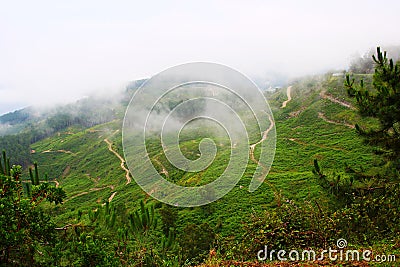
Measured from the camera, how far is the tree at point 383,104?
8.41m

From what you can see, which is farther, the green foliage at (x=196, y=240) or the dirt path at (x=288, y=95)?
the dirt path at (x=288, y=95)

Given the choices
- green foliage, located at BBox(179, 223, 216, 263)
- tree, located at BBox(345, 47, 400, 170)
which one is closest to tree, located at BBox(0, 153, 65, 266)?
tree, located at BBox(345, 47, 400, 170)

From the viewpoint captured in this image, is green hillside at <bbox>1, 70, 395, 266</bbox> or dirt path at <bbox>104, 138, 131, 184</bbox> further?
dirt path at <bbox>104, 138, 131, 184</bbox>

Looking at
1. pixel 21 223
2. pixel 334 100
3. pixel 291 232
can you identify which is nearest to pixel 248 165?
pixel 334 100

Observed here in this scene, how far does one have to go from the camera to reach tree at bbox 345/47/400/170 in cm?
841

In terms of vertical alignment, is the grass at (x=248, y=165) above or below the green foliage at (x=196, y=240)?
below

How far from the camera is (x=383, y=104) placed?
8.53 meters

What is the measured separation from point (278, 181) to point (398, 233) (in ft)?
129

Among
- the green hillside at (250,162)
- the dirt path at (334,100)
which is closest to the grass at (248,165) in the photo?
the green hillside at (250,162)

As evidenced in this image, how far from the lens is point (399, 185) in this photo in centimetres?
889

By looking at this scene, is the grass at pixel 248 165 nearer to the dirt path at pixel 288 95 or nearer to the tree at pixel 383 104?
the dirt path at pixel 288 95

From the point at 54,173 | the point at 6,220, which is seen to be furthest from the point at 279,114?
the point at 6,220

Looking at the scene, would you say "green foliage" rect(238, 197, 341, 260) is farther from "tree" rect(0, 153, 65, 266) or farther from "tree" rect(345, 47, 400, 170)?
"tree" rect(0, 153, 65, 266)

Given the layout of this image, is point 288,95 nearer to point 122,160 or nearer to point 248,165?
point 122,160
